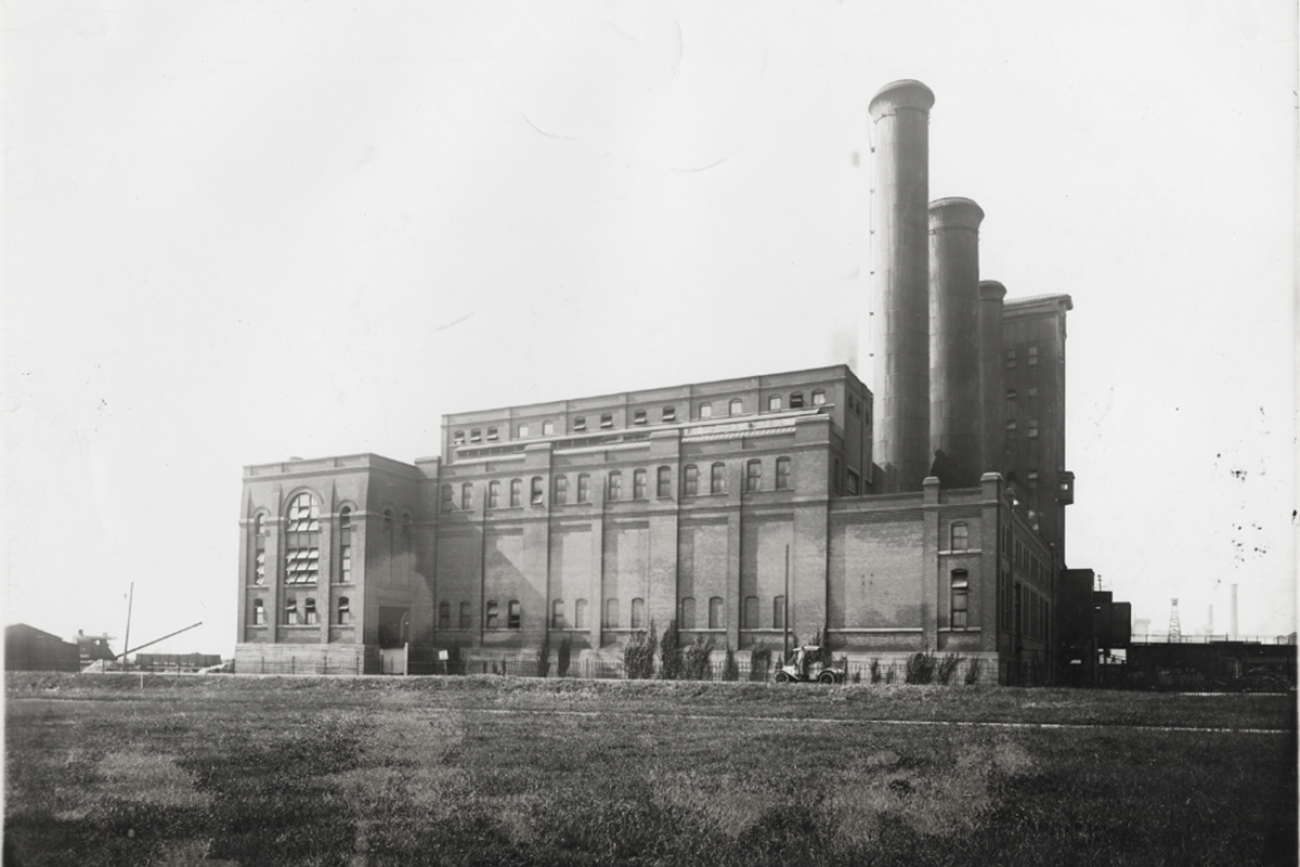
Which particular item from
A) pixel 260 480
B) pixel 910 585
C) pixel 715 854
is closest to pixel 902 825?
pixel 715 854

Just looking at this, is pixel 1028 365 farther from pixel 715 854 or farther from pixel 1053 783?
pixel 715 854

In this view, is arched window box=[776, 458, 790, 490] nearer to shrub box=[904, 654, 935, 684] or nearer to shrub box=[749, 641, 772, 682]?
shrub box=[749, 641, 772, 682]

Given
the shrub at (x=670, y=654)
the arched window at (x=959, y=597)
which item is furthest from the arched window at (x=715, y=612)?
the arched window at (x=959, y=597)

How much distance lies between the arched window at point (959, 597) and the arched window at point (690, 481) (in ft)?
34.1

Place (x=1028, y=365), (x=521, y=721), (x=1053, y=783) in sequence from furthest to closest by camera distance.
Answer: (x=1028, y=365)
(x=521, y=721)
(x=1053, y=783)

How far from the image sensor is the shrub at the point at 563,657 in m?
39.2

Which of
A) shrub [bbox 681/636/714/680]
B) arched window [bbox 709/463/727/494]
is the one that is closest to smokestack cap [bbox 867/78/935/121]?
arched window [bbox 709/463/727/494]

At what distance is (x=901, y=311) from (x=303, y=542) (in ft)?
97.8

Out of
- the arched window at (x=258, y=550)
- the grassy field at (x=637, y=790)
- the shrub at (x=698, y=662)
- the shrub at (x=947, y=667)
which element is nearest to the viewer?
the grassy field at (x=637, y=790)

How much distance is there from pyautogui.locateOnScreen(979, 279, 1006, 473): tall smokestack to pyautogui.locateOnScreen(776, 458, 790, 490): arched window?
25.6 m

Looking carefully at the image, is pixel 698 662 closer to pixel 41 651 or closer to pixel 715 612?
pixel 715 612

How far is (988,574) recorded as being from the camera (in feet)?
126

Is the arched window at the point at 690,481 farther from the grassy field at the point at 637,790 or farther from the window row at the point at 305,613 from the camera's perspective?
the grassy field at the point at 637,790

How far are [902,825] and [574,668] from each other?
27757mm
